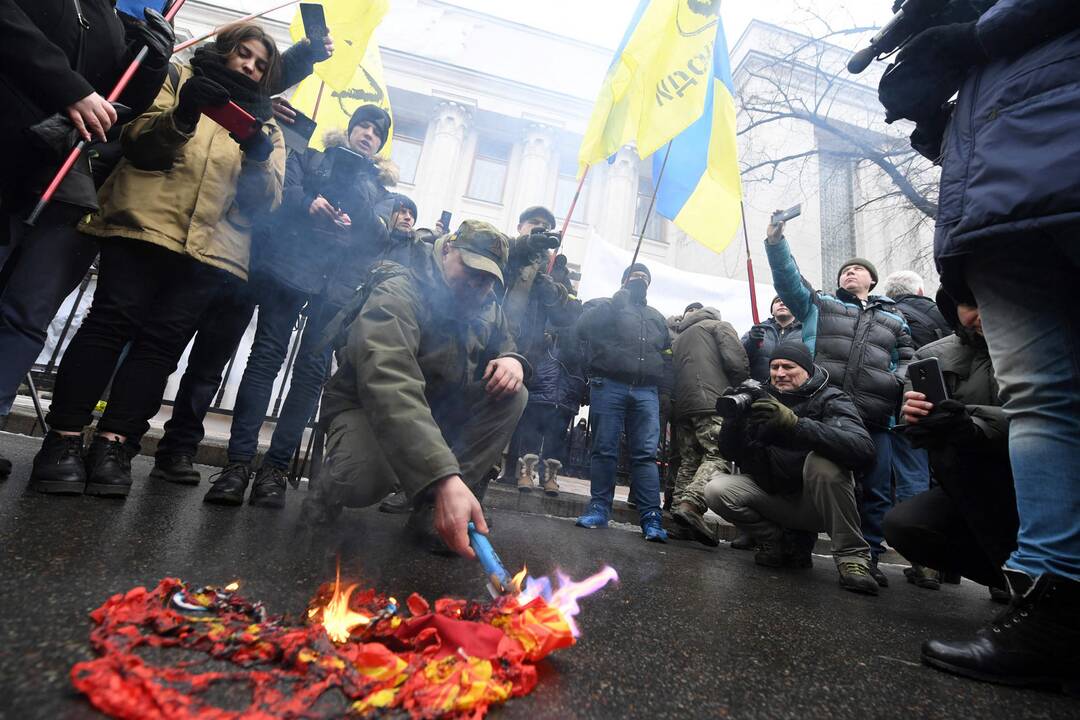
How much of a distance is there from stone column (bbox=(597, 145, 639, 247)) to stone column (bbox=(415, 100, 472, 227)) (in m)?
4.32

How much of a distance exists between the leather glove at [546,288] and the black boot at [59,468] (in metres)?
2.33

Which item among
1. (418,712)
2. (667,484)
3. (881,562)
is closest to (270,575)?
(418,712)

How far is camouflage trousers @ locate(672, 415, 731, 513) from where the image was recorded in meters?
4.07

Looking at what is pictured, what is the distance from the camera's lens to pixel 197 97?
206 centimetres

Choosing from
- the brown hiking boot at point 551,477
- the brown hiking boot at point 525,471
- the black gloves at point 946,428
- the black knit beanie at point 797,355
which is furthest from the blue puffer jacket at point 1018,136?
the brown hiking boot at point 525,471

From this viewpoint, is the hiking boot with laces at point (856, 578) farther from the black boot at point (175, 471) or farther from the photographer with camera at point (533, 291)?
the black boot at point (175, 471)

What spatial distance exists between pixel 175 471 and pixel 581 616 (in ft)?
7.17

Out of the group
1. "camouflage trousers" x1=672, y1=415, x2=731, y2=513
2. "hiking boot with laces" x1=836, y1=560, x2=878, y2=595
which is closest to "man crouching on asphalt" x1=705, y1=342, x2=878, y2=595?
"hiking boot with laces" x1=836, y1=560, x2=878, y2=595

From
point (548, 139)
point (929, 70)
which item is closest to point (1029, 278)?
point (929, 70)

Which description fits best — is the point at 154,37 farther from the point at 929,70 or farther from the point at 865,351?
the point at 865,351

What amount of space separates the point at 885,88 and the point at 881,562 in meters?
4.35

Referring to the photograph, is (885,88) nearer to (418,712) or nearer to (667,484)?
(418,712)

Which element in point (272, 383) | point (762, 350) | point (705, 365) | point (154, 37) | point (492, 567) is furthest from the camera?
point (762, 350)

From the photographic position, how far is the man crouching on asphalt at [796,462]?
2863mm
